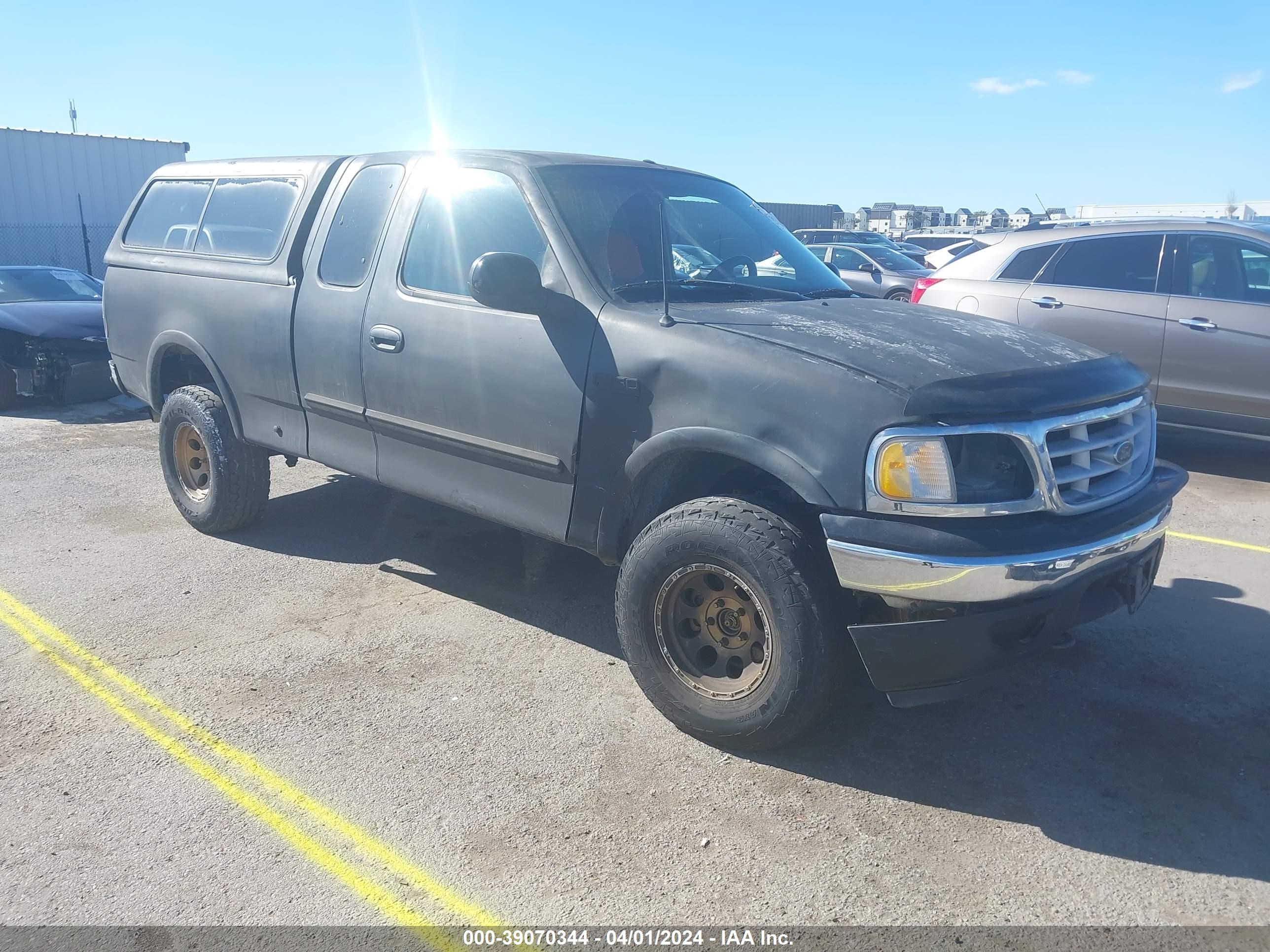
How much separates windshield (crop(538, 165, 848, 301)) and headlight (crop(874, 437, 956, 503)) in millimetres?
1273

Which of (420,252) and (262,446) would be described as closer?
(420,252)

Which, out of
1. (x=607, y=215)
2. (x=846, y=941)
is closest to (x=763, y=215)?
(x=607, y=215)

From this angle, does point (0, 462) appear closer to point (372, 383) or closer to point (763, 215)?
point (372, 383)

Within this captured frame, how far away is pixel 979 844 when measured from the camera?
2.99 meters

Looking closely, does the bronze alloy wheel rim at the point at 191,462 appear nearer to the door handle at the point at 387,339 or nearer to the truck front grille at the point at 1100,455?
the door handle at the point at 387,339

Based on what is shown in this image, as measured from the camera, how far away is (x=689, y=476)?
145 inches

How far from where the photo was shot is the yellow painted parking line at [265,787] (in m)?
2.73

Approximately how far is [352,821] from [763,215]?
3312 mm

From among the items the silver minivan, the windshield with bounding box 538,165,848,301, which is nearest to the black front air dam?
the windshield with bounding box 538,165,848,301

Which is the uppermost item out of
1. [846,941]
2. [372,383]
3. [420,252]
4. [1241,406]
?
[420,252]

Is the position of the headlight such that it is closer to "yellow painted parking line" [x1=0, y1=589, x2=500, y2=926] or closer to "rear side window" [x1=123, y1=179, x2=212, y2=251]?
"yellow painted parking line" [x1=0, y1=589, x2=500, y2=926]

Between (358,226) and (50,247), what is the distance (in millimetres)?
21098

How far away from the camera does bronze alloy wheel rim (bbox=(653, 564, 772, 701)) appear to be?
11.1ft

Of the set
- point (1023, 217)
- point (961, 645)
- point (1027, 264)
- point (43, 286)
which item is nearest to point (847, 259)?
point (1023, 217)
